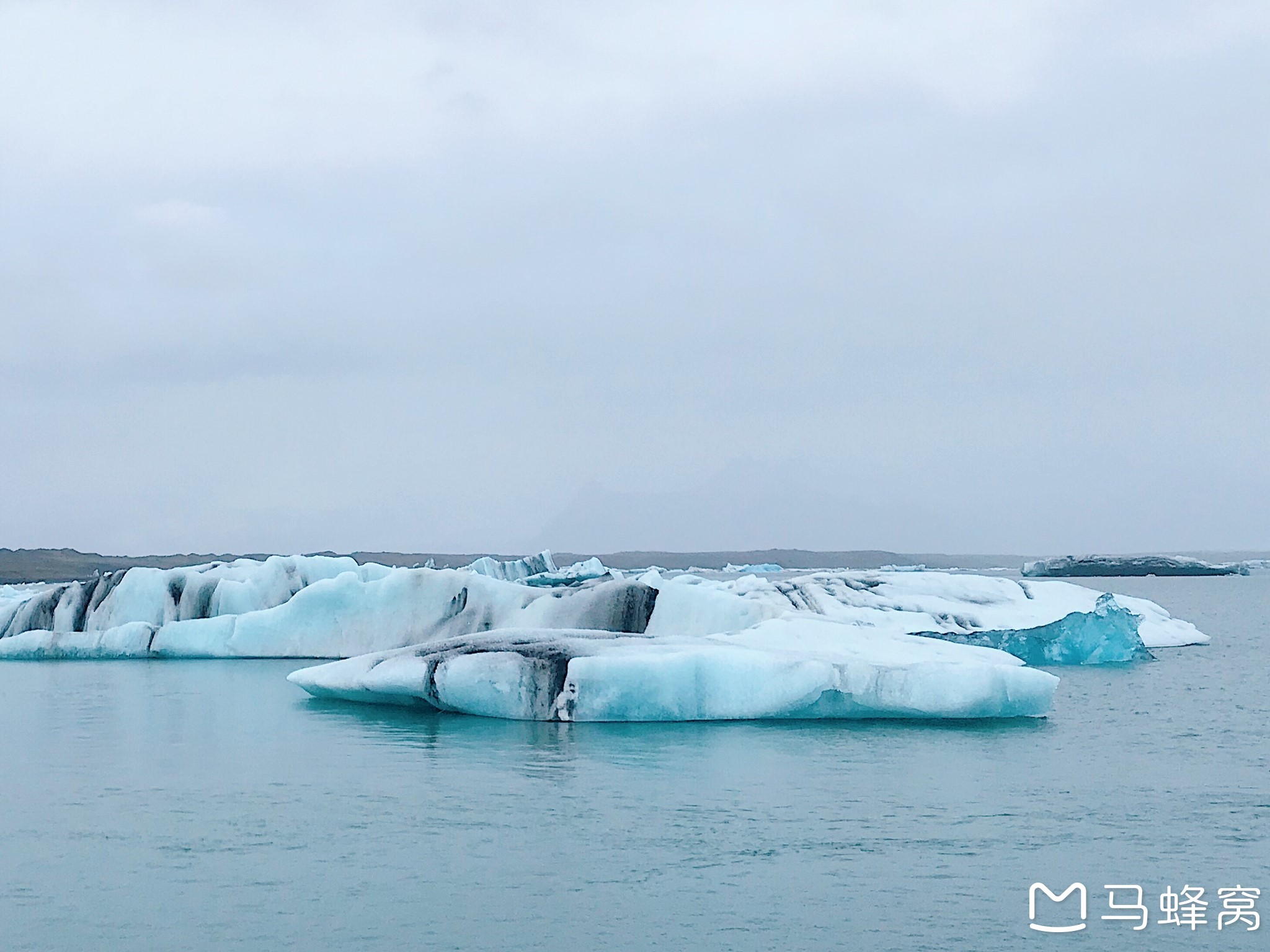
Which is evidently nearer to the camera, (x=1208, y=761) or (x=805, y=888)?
(x=805, y=888)

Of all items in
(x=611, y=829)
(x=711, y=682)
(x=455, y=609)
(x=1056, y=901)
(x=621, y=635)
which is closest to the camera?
(x=1056, y=901)

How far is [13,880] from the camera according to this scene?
753 centimetres

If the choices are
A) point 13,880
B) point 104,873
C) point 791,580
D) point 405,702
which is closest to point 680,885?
point 104,873

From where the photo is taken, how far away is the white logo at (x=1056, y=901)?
258 inches

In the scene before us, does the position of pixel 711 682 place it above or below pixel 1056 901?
above

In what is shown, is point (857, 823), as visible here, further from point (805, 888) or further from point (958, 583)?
point (958, 583)

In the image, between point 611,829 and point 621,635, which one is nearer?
point 611,829

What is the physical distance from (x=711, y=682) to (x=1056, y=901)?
670cm

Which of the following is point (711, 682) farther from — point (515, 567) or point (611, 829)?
point (515, 567)

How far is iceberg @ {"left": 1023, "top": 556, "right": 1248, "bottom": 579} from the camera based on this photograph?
58.4m

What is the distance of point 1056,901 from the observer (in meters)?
6.98

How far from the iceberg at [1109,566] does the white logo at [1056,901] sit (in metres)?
52.8

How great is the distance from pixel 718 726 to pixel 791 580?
890 centimetres

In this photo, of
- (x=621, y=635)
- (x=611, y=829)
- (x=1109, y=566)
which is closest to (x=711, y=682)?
(x=621, y=635)
